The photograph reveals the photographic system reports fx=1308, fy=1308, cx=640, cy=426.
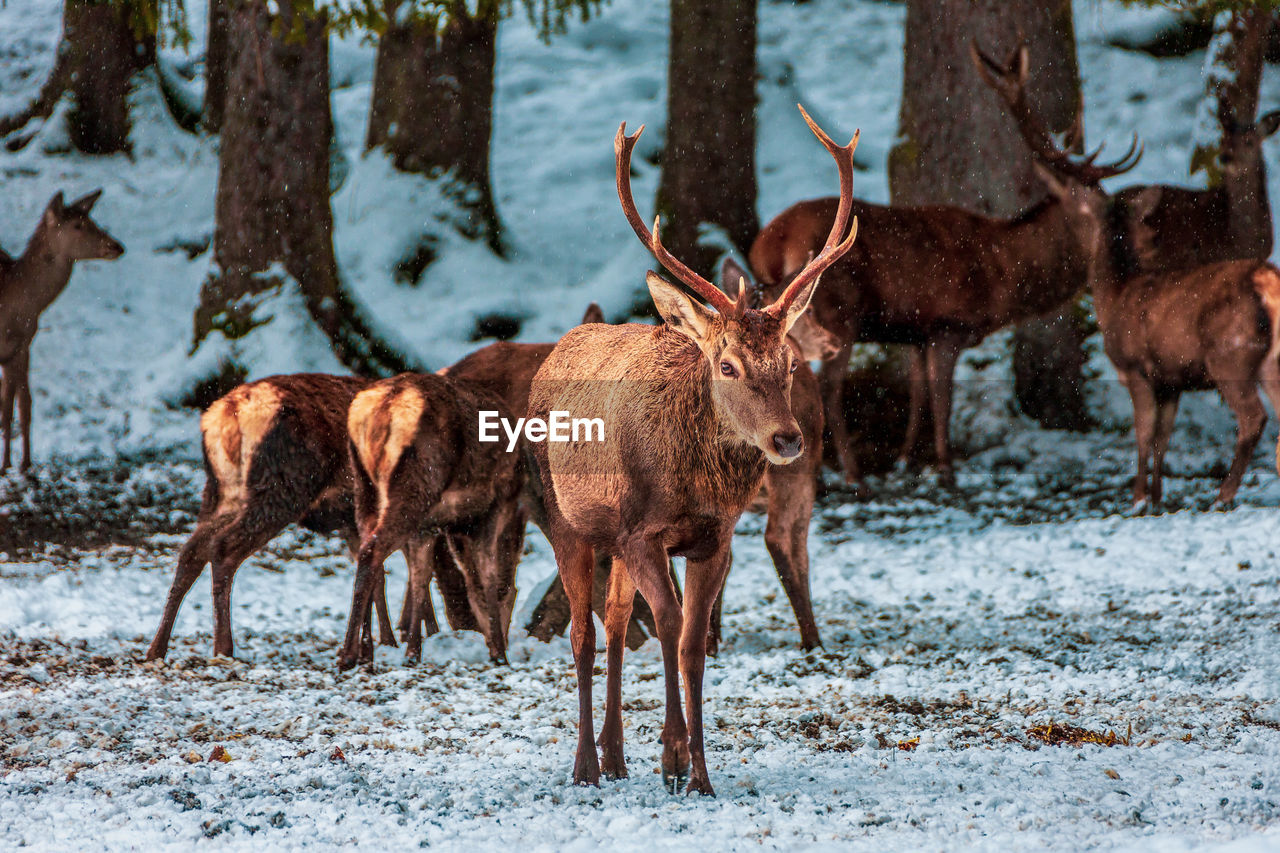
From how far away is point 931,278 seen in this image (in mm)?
9953

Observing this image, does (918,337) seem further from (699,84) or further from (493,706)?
(493,706)

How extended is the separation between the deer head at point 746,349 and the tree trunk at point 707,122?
7945 mm

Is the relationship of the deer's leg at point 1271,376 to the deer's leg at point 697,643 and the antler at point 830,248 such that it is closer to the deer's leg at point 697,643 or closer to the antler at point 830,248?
the antler at point 830,248

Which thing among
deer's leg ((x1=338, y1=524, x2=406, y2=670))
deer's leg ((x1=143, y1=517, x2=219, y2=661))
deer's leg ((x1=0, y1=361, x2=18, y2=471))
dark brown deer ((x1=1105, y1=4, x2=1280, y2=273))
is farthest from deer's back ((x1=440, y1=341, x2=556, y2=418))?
dark brown deer ((x1=1105, y1=4, x2=1280, y2=273))

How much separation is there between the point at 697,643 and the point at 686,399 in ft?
2.43

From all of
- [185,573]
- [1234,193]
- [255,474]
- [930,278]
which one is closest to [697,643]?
[255,474]

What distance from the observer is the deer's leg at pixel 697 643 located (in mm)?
3857

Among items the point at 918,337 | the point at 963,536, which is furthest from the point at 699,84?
the point at 963,536

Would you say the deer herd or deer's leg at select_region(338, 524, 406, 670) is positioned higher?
the deer herd

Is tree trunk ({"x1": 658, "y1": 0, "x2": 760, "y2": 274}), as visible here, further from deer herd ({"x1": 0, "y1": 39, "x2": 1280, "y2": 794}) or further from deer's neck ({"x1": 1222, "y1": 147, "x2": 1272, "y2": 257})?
deer's neck ({"x1": 1222, "y1": 147, "x2": 1272, "y2": 257})

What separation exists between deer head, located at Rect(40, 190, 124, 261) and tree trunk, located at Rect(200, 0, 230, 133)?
4.64 metres

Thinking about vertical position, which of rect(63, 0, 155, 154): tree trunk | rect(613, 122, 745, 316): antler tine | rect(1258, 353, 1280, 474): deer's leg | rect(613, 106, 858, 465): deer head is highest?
rect(63, 0, 155, 154): tree trunk

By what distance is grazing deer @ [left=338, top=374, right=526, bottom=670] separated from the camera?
19.2 feet

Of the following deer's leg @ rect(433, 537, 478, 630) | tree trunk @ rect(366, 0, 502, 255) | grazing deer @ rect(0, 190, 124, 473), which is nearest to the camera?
deer's leg @ rect(433, 537, 478, 630)
